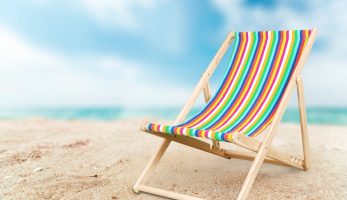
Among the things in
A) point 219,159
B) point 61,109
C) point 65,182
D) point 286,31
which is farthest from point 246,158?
point 61,109

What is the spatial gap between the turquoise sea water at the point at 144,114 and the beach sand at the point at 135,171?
580 cm

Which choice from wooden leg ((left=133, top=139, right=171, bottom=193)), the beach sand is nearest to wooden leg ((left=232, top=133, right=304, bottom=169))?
the beach sand

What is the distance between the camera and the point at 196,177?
10.2 feet

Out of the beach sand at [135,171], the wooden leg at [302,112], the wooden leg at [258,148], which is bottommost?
the beach sand at [135,171]

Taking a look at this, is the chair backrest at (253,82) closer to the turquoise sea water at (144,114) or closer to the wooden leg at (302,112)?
the wooden leg at (302,112)

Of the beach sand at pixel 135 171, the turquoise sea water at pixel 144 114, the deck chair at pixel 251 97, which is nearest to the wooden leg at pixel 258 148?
the deck chair at pixel 251 97

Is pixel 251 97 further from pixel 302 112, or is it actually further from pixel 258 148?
pixel 258 148

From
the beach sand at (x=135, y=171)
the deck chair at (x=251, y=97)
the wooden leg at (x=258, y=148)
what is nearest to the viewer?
the wooden leg at (x=258, y=148)

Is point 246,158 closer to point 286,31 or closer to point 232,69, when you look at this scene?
point 232,69

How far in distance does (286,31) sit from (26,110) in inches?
762

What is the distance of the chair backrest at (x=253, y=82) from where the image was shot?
280 cm

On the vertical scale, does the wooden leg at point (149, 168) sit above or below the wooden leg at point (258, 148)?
below

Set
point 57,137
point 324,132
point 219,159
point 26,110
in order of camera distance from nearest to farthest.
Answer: point 219,159, point 57,137, point 324,132, point 26,110

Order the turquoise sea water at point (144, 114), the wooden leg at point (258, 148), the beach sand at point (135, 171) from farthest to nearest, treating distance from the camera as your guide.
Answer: the turquoise sea water at point (144, 114) → the beach sand at point (135, 171) → the wooden leg at point (258, 148)
